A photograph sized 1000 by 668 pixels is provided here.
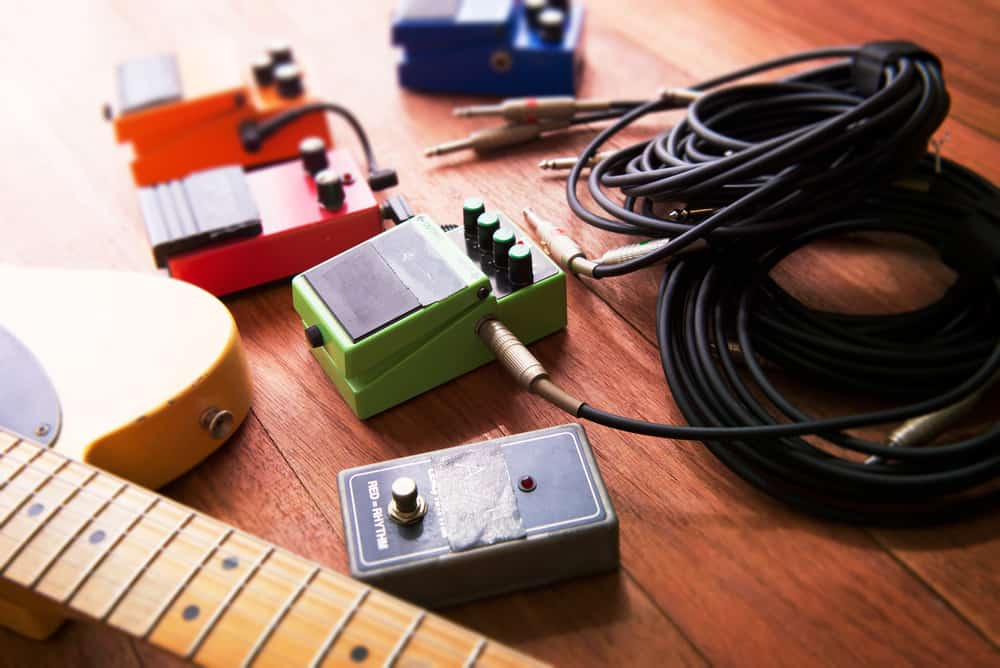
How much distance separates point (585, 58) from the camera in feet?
4.26

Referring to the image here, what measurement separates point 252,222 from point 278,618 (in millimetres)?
455

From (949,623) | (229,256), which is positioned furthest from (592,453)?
(229,256)

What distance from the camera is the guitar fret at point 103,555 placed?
625mm

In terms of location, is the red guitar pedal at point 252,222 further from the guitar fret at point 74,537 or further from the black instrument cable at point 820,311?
the guitar fret at point 74,537

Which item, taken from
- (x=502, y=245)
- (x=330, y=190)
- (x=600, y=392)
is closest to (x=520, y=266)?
(x=502, y=245)

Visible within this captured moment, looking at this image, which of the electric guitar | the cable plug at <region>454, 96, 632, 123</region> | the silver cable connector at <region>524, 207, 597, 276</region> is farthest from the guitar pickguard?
the cable plug at <region>454, 96, 632, 123</region>

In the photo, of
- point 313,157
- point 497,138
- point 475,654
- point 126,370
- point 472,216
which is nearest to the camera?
point 475,654

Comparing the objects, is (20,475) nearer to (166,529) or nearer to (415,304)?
(166,529)

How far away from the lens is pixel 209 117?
3.75 ft

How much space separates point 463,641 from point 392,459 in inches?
9.3

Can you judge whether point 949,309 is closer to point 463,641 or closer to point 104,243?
point 463,641

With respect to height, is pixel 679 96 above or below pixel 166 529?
above

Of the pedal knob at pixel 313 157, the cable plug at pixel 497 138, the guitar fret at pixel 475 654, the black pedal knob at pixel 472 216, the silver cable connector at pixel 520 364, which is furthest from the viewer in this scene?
the cable plug at pixel 497 138

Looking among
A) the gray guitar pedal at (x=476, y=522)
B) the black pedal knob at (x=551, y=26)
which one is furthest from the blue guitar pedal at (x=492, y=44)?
the gray guitar pedal at (x=476, y=522)
